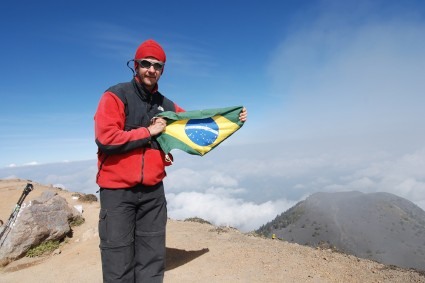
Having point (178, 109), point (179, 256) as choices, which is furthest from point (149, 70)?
point (179, 256)

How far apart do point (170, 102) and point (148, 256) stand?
2.44 meters

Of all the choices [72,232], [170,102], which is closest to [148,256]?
[170,102]

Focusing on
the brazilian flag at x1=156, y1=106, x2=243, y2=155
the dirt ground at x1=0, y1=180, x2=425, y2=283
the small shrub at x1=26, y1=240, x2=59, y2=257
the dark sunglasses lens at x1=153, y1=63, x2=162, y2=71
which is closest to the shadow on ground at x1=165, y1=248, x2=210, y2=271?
the dirt ground at x1=0, y1=180, x2=425, y2=283

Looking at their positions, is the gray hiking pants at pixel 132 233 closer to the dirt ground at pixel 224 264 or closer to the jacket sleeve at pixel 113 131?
the jacket sleeve at pixel 113 131

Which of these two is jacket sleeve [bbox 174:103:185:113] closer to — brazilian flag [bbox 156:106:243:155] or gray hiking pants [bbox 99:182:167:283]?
brazilian flag [bbox 156:106:243:155]

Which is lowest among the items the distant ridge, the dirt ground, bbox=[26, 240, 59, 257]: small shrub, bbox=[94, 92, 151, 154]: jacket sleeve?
the distant ridge

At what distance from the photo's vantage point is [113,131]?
4.02 m

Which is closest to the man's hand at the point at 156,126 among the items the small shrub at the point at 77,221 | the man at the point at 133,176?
the man at the point at 133,176

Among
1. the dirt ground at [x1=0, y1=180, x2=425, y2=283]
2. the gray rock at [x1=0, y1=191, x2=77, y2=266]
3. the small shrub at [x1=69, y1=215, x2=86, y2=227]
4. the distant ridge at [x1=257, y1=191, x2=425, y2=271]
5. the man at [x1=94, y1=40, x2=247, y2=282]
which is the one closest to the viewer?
the man at [x1=94, y1=40, x2=247, y2=282]

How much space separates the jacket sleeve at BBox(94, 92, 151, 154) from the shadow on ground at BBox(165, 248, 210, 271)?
16.1 ft

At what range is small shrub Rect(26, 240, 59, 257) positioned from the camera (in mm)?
10398

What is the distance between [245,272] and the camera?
25.0 ft

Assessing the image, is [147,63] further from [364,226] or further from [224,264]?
[364,226]

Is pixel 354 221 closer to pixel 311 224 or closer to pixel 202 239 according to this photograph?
pixel 311 224
